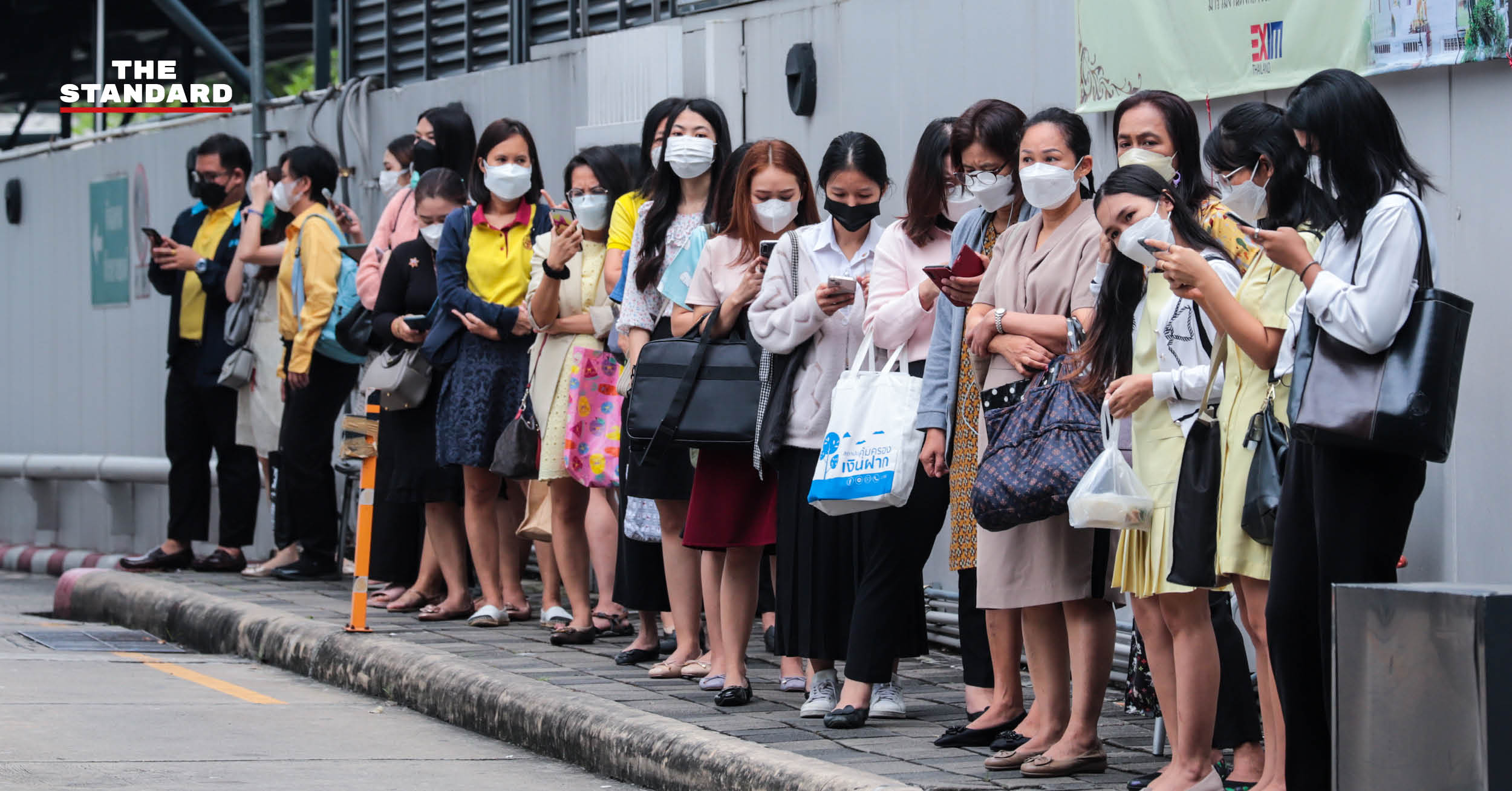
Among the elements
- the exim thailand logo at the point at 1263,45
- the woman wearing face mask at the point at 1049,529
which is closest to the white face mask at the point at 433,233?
the woman wearing face mask at the point at 1049,529

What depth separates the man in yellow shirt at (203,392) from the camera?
1114cm

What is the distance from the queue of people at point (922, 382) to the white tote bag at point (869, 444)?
11 centimetres

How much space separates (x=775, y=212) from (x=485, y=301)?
7.04ft

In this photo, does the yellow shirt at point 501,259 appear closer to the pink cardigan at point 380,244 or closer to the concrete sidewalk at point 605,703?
the pink cardigan at point 380,244

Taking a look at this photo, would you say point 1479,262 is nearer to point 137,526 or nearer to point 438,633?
point 438,633

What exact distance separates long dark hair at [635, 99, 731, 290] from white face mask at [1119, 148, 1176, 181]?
2.20 meters

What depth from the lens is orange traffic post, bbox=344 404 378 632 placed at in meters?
8.34

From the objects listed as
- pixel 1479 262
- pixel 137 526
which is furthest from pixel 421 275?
pixel 137 526

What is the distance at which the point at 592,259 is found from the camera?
8258mm

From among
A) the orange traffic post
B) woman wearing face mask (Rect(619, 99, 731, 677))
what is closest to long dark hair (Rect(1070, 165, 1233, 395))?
woman wearing face mask (Rect(619, 99, 731, 677))

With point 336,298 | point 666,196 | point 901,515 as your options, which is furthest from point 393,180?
point 901,515

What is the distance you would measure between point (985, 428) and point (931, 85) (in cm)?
268

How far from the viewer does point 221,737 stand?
6754mm

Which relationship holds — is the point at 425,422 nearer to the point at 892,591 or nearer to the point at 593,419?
the point at 593,419
